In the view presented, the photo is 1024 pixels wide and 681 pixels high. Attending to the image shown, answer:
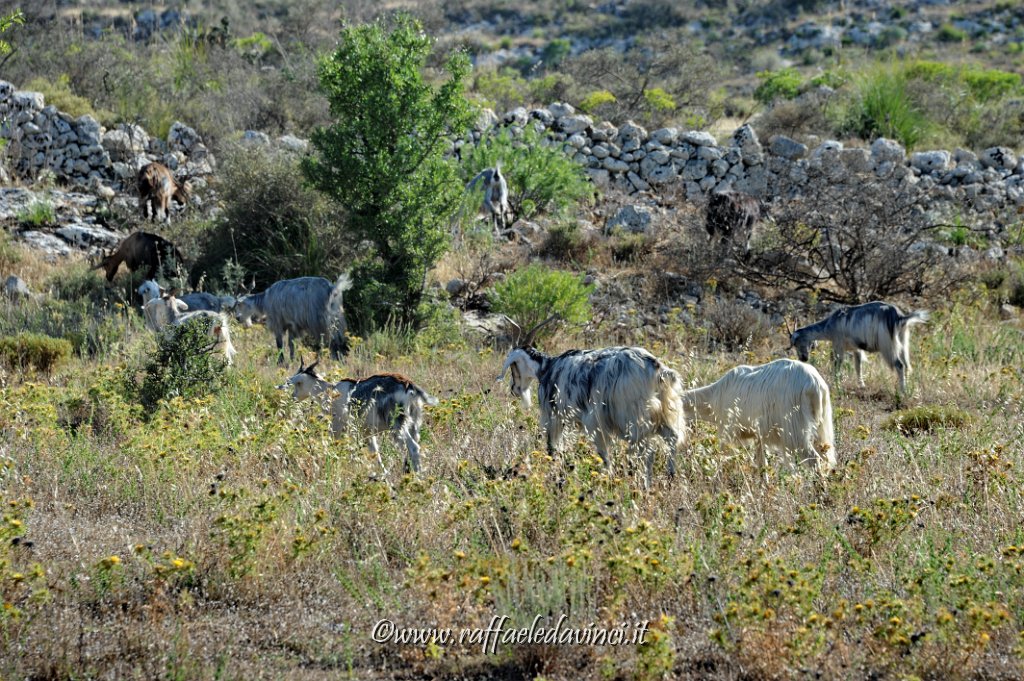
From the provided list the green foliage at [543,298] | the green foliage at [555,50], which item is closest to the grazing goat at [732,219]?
the green foliage at [543,298]

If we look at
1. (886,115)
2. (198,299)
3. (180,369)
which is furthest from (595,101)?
(180,369)

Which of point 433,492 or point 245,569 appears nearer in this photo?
point 245,569

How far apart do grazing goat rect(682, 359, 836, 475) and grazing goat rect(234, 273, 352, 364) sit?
5675 mm

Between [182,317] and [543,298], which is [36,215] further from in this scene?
[543,298]

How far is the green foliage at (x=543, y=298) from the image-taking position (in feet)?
43.4

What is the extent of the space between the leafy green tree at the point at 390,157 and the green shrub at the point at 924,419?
21.0ft

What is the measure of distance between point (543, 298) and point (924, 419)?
529 centimetres

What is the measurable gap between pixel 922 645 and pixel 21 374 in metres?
9.27

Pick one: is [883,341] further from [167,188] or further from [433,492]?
[167,188]

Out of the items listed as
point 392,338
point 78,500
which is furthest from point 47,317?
point 78,500

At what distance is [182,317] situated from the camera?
35.2ft

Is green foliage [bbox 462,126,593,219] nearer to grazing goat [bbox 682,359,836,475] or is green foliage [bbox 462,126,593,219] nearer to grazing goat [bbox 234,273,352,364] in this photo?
grazing goat [bbox 234,273,352,364]

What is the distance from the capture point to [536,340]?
12.9m

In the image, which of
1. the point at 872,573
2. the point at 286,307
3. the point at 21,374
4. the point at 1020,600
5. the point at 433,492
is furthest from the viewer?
the point at 286,307
